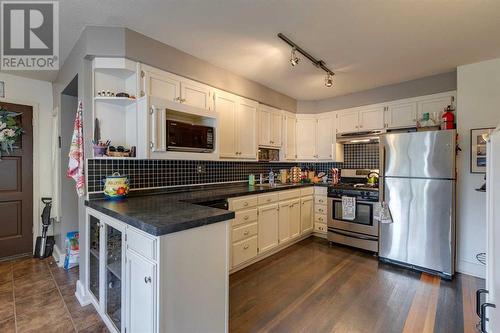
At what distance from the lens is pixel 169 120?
7.51 ft

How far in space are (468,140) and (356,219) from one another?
1.61 meters

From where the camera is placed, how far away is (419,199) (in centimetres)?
284

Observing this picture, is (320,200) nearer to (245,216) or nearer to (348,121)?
(348,121)

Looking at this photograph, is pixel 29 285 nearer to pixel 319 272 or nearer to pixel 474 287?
pixel 319 272

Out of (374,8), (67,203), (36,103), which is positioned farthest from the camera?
(36,103)

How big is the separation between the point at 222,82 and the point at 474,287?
11.7 ft

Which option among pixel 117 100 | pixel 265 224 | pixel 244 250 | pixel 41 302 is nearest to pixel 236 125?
pixel 265 224

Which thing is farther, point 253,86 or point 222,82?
point 253,86

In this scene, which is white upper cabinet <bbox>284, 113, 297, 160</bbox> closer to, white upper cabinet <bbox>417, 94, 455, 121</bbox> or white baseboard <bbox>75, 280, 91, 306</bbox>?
white upper cabinet <bbox>417, 94, 455, 121</bbox>

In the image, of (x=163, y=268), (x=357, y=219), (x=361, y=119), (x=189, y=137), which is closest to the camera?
(x=163, y=268)

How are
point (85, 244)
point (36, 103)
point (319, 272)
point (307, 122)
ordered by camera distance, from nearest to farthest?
point (85, 244) < point (319, 272) < point (36, 103) < point (307, 122)

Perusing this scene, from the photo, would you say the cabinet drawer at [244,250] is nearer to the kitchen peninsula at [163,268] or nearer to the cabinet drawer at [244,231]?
the cabinet drawer at [244,231]

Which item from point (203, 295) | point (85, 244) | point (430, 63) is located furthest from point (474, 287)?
point (85, 244)

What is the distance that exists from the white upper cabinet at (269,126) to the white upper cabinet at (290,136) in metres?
0.21
